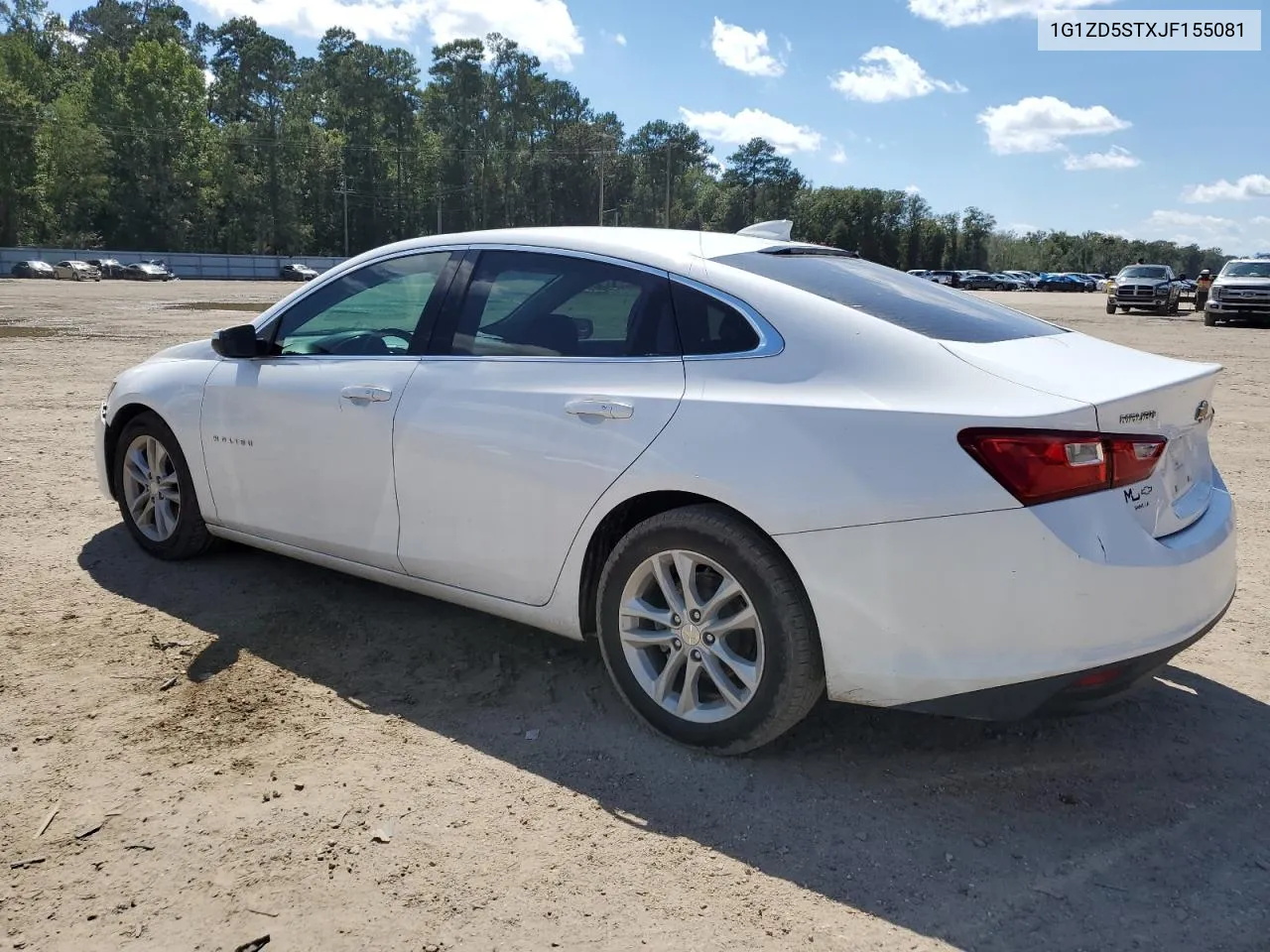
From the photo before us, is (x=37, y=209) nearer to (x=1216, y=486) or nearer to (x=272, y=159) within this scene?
(x=272, y=159)

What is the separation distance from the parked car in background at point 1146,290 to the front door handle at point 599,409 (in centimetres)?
3623

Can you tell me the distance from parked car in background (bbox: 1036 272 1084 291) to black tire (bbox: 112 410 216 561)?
330 ft

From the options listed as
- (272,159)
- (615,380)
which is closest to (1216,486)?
(615,380)

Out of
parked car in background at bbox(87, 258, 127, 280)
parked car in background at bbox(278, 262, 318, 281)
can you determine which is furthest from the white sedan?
parked car in background at bbox(278, 262, 318, 281)

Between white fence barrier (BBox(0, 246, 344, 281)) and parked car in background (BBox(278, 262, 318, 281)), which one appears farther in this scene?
parked car in background (BBox(278, 262, 318, 281))

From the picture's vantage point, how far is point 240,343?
14.3 ft

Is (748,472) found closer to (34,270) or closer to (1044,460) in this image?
(1044,460)

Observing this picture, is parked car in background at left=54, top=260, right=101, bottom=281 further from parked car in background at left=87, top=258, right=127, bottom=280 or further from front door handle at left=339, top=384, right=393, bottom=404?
front door handle at left=339, top=384, right=393, bottom=404

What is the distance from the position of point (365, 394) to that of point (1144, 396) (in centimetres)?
263

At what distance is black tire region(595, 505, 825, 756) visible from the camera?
289cm

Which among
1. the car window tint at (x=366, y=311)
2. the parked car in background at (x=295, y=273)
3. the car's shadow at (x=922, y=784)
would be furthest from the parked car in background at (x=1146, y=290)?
the parked car in background at (x=295, y=273)

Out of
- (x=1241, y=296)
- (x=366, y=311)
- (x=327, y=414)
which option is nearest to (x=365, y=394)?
(x=327, y=414)

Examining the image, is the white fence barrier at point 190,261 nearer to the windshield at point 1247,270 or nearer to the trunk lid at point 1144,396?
the windshield at point 1247,270

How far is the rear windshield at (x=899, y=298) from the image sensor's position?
3143mm
